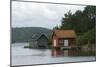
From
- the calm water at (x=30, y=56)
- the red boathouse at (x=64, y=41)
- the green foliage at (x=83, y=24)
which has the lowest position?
the calm water at (x=30, y=56)

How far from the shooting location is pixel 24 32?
2.84m

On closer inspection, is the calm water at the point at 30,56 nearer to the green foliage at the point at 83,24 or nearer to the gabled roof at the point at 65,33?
the gabled roof at the point at 65,33

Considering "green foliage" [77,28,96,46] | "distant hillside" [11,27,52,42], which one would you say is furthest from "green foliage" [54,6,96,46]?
"distant hillside" [11,27,52,42]

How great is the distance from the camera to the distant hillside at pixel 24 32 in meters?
2.80

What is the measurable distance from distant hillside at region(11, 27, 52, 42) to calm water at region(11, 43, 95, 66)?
0.07 m

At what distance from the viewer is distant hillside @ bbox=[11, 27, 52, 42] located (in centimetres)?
280

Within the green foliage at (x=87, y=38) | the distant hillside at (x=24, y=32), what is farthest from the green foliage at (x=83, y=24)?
the distant hillside at (x=24, y=32)

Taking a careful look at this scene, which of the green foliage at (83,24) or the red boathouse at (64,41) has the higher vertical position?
the green foliage at (83,24)

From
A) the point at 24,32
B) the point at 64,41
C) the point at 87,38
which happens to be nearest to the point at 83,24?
the point at 87,38

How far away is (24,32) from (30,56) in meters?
0.32

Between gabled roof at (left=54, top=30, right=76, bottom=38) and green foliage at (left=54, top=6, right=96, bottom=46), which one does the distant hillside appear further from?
green foliage at (left=54, top=6, right=96, bottom=46)

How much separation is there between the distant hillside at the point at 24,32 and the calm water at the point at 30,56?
0.07 metres

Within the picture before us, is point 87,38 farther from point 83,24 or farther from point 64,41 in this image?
point 64,41

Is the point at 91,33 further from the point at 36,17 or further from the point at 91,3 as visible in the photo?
the point at 36,17
